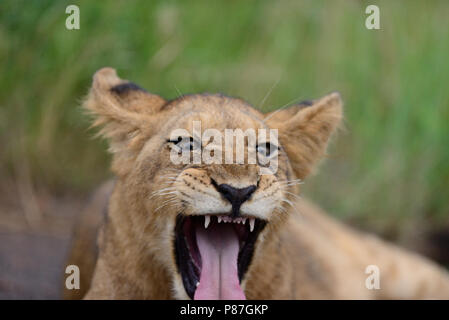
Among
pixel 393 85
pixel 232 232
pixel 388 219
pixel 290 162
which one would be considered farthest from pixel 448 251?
pixel 232 232

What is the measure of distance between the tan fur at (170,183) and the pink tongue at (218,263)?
0.19m

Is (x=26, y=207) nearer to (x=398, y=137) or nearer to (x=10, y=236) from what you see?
(x=10, y=236)

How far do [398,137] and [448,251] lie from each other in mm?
1298

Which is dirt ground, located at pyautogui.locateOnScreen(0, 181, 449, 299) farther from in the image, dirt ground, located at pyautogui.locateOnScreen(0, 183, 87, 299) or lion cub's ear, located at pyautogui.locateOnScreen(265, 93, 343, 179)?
lion cub's ear, located at pyautogui.locateOnScreen(265, 93, 343, 179)

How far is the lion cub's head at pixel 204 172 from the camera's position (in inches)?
126

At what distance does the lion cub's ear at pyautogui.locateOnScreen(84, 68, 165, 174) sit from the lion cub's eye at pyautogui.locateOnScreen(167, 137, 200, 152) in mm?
318

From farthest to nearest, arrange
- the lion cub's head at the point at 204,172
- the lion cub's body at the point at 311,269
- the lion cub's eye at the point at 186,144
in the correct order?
the lion cub's body at the point at 311,269 → the lion cub's eye at the point at 186,144 → the lion cub's head at the point at 204,172

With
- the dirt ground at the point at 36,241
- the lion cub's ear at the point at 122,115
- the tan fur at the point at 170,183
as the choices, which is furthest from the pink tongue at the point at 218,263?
the dirt ground at the point at 36,241

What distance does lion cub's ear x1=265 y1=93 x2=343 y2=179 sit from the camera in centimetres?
393

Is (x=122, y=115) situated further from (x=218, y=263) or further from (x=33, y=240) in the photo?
(x=33, y=240)

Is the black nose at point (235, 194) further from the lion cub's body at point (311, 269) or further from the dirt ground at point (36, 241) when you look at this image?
the dirt ground at point (36, 241)

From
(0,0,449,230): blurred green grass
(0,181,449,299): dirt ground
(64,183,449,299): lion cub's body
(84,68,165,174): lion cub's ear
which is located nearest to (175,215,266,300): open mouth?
(64,183,449,299): lion cub's body

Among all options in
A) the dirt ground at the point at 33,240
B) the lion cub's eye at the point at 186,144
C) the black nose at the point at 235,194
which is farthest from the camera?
the dirt ground at the point at 33,240

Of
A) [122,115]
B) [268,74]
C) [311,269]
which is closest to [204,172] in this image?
[122,115]
